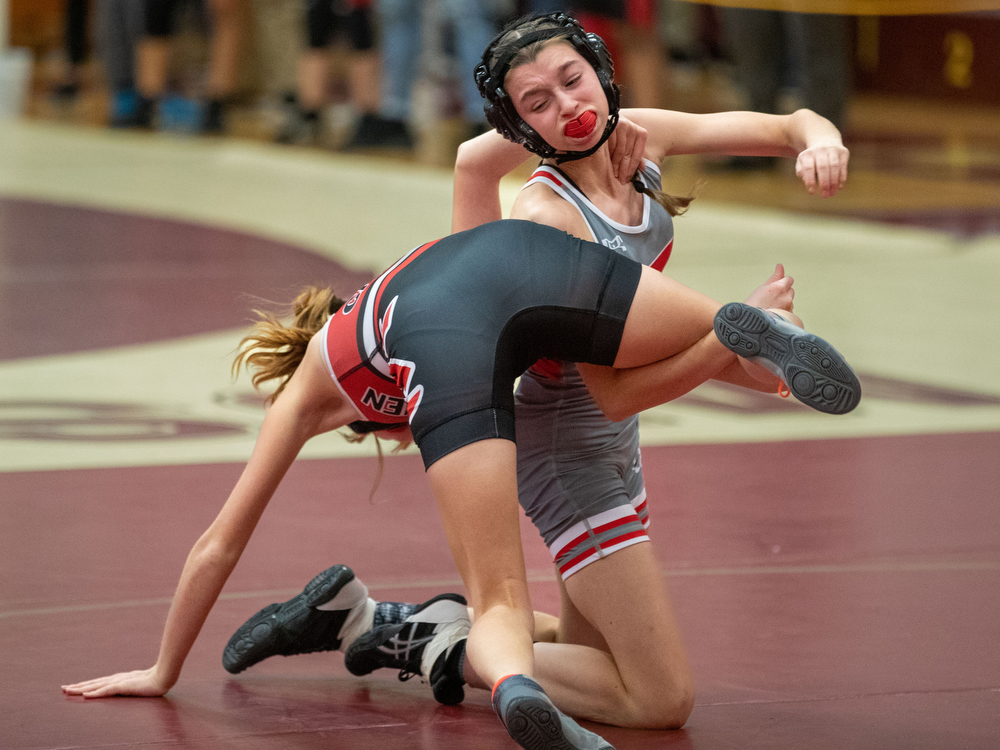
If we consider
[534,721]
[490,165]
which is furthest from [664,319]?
[534,721]

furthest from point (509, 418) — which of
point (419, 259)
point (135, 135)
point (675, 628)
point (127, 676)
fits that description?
point (135, 135)

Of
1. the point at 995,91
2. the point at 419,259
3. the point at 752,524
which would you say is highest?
the point at 419,259

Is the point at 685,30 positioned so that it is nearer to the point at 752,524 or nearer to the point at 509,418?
the point at 752,524

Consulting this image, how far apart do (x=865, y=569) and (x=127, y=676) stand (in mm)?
1554

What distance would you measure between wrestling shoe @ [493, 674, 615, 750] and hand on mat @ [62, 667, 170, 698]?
2.51ft

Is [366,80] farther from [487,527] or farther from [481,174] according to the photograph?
[487,527]

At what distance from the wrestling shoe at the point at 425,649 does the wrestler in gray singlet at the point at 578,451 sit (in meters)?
0.24

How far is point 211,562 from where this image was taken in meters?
2.59

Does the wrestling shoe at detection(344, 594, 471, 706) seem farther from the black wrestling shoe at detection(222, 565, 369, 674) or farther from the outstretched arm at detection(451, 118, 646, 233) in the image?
the outstretched arm at detection(451, 118, 646, 233)

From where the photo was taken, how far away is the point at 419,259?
2.52 m

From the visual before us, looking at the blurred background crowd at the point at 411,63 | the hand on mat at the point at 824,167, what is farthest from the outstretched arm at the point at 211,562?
the blurred background crowd at the point at 411,63

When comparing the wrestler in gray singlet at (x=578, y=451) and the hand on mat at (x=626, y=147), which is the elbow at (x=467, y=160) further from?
the hand on mat at (x=626, y=147)

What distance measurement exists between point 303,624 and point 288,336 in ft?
1.70

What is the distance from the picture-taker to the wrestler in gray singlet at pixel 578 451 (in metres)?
2.61
